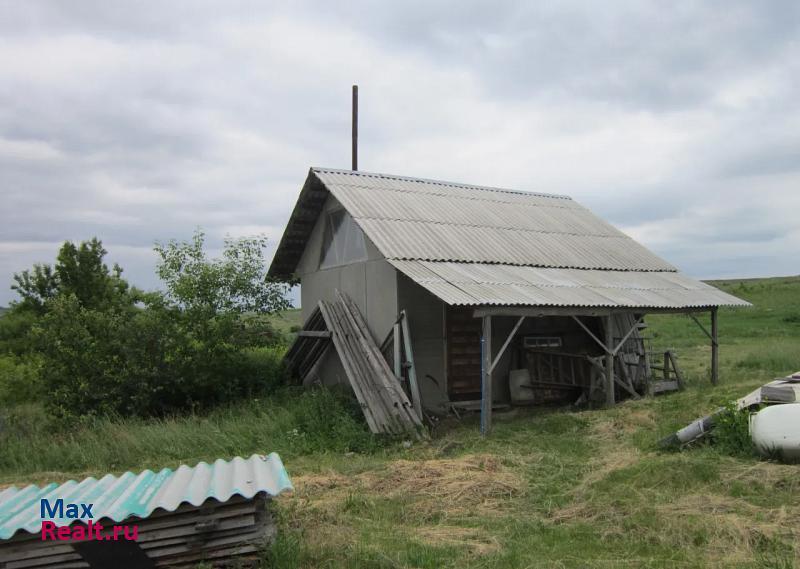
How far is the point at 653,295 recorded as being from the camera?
1334 cm

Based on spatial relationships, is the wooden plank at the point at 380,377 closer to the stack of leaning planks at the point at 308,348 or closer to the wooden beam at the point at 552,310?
the stack of leaning planks at the point at 308,348

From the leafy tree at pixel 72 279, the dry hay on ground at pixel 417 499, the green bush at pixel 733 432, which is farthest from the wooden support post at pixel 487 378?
the leafy tree at pixel 72 279

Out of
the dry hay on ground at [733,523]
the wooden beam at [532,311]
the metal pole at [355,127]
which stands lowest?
the dry hay on ground at [733,523]

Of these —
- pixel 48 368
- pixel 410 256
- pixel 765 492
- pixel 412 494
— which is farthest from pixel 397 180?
pixel 765 492

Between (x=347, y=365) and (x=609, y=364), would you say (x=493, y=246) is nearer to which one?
(x=609, y=364)

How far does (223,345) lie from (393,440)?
5.23m

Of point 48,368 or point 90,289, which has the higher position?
point 90,289

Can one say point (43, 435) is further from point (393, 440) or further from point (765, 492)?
point (765, 492)

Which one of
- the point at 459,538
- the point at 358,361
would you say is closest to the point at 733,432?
the point at 459,538

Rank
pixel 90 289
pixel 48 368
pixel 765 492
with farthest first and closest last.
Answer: pixel 90 289, pixel 48 368, pixel 765 492

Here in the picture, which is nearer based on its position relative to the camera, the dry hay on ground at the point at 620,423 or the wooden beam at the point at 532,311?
the dry hay on ground at the point at 620,423

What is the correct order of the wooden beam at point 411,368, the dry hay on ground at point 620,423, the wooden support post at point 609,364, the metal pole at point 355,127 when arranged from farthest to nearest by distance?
the metal pole at point 355,127 → the wooden support post at point 609,364 → the wooden beam at point 411,368 → the dry hay on ground at point 620,423

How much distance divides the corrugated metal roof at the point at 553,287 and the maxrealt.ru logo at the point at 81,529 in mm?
5583

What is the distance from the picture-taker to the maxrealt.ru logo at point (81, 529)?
4746 millimetres
